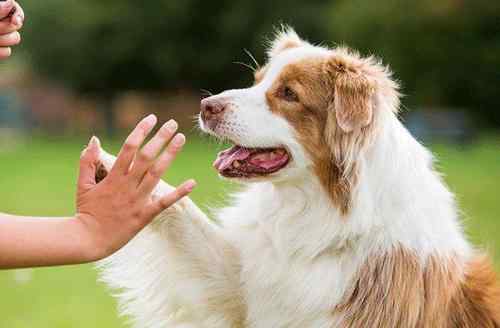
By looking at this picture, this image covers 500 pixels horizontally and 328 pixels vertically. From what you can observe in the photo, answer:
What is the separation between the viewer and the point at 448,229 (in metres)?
4.20

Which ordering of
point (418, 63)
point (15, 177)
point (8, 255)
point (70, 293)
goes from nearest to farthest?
point (8, 255)
point (70, 293)
point (15, 177)
point (418, 63)

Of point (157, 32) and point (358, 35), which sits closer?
point (358, 35)

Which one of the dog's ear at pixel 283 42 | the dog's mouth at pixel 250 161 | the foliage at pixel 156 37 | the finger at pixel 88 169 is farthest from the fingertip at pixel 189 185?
the foliage at pixel 156 37

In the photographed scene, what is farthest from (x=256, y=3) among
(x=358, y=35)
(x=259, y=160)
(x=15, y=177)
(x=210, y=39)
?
(x=259, y=160)

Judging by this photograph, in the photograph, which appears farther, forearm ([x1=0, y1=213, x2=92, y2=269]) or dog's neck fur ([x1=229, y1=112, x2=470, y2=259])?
dog's neck fur ([x1=229, y1=112, x2=470, y2=259])

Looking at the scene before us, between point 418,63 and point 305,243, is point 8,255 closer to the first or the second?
point 305,243

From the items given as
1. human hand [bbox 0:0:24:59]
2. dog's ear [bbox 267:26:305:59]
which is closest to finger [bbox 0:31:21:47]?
human hand [bbox 0:0:24:59]

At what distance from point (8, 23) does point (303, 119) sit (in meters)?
1.78

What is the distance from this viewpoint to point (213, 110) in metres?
4.28

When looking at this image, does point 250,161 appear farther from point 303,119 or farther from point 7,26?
point 7,26

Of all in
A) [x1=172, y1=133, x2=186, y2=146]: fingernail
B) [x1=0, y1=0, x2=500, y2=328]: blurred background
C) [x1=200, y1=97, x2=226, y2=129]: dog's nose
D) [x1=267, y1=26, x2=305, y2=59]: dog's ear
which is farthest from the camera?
[x1=0, y1=0, x2=500, y2=328]: blurred background

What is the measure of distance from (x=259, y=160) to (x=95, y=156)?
1.38 meters

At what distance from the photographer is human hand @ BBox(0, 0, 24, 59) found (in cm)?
287

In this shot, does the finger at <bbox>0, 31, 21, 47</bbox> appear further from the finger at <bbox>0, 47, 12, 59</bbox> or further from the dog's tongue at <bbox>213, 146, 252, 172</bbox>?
the dog's tongue at <bbox>213, 146, 252, 172</bbox>
